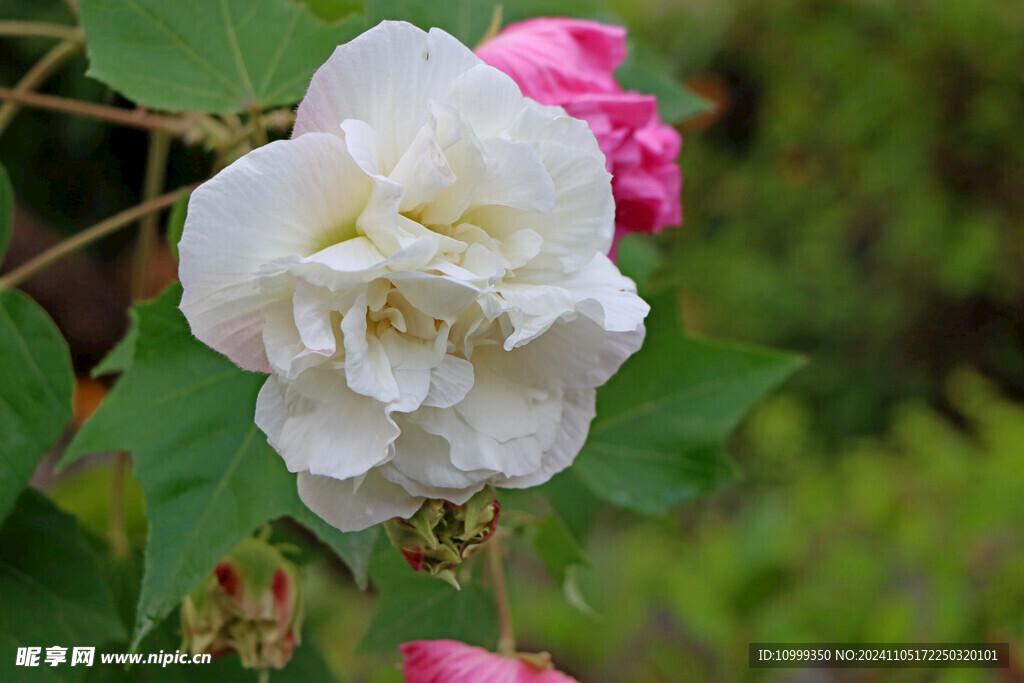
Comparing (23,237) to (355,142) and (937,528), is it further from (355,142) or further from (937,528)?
(937,528)

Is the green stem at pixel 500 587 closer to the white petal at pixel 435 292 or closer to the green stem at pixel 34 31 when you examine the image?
the white petal at pixel 435 292

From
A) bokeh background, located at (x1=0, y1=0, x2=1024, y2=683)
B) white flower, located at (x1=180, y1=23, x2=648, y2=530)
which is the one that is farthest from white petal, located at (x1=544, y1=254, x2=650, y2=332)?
bokeh background, located at (x1=0, y1=0, x2=1024, y2=683)

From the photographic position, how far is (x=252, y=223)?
9.5 inches

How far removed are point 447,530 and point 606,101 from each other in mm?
178

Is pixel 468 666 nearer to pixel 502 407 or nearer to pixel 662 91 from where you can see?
pixel 502 407

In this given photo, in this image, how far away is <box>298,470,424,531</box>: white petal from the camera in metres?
0.26

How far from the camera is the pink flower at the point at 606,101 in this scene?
330 millimetres

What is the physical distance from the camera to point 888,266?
1776mm

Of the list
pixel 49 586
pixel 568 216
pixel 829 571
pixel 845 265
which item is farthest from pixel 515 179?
pixel 845 265

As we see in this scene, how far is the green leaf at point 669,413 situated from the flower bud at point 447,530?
0.20 metres

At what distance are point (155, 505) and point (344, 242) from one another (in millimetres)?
146

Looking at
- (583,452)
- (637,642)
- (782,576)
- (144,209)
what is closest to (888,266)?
(782,576)

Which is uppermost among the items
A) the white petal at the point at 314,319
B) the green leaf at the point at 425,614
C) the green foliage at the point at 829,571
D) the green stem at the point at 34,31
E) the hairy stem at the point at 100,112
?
the white petal at the point at 314,319

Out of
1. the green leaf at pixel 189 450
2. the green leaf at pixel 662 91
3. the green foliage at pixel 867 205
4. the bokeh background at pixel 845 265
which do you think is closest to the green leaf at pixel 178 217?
the green leaf at pixel 189 450
